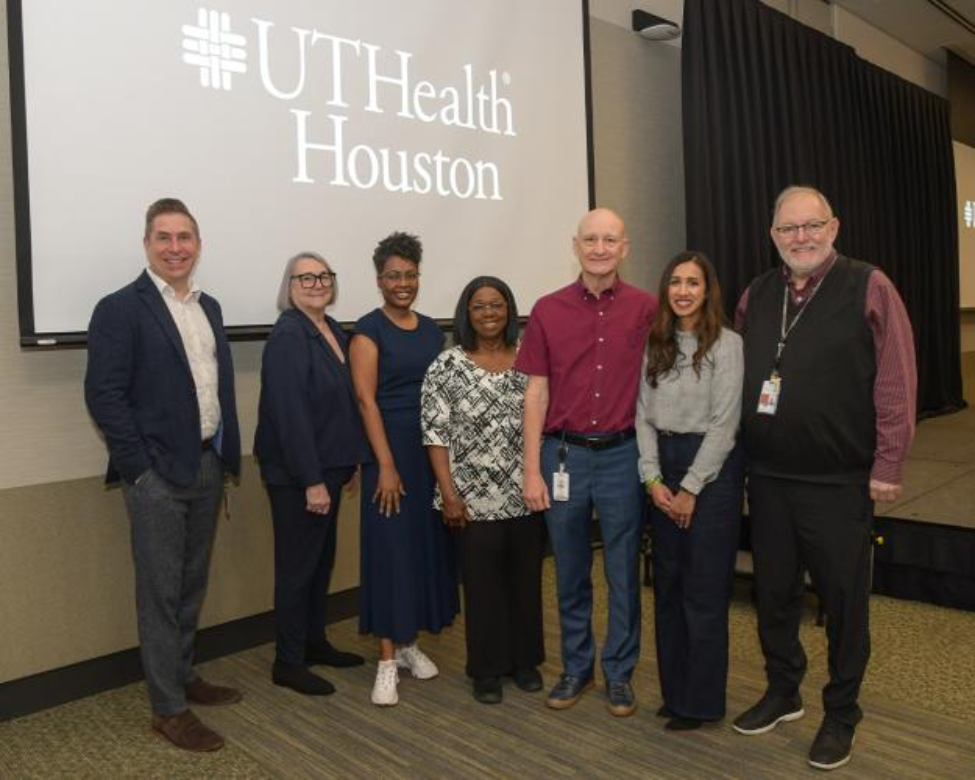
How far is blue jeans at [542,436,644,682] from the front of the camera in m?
2.48

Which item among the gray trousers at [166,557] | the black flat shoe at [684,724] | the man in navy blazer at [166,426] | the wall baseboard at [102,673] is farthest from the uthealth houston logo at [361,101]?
the black flat shoe at [684,724]

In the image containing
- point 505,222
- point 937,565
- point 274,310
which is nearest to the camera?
point 274,310

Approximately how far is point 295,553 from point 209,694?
20.6 inches

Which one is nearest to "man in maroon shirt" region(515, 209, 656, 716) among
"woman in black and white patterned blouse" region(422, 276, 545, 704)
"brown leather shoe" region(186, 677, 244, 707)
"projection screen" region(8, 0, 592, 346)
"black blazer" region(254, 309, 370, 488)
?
"woman in black and white patterned blouse" region(422, 276, 545, 704)

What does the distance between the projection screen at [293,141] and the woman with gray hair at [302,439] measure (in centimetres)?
48

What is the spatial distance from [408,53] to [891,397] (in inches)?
95.7

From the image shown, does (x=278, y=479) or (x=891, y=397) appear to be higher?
(x=891, y=397)

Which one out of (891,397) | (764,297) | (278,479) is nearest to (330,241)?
(278,479)

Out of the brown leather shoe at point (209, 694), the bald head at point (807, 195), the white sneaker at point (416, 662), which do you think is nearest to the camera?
the bald head at point (807, 195)

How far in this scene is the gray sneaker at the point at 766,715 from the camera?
2426 millimetres

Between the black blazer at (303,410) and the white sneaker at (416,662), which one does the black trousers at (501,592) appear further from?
the black blazer at (303,410)

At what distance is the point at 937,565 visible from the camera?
3.52 meters

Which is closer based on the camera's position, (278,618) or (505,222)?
(278,618)

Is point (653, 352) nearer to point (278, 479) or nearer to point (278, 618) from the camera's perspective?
point (278, 479)
